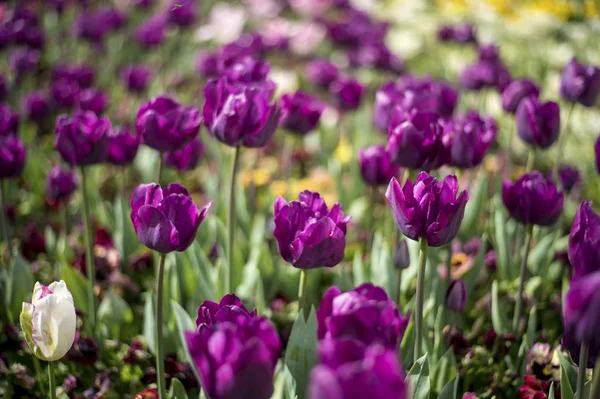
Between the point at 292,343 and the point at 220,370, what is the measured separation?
0.52m

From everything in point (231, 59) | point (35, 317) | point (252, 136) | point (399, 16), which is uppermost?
point (399, 16)

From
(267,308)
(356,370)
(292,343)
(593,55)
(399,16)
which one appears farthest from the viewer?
(399,16)

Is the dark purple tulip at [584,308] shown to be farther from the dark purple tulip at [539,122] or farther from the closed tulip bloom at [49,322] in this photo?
the dark purple tulip at [539,122]

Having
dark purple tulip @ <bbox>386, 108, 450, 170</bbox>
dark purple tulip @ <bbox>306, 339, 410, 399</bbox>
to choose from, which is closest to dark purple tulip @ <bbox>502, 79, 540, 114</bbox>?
dark purple tulip @ <bbox>386, 108, 450, 170</bbox>

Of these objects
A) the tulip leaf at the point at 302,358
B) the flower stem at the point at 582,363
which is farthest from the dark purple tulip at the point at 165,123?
the flower stem at the point at 582,363

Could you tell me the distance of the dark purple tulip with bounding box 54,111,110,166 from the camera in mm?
1734

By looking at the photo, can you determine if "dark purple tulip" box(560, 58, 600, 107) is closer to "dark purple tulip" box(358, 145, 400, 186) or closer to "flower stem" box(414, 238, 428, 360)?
"dark purple tulip" box(358, 145, 400, 186)

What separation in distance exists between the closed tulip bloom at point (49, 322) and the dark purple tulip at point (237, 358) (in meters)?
0.42

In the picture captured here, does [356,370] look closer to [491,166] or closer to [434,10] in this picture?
[491,166]

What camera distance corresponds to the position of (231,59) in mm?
2477

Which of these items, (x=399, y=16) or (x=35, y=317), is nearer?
(x=35, y=317)

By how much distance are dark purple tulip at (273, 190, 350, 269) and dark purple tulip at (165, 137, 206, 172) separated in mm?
866

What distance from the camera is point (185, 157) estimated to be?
2.16m

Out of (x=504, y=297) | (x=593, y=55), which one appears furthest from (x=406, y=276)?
(x=593, y=55)
